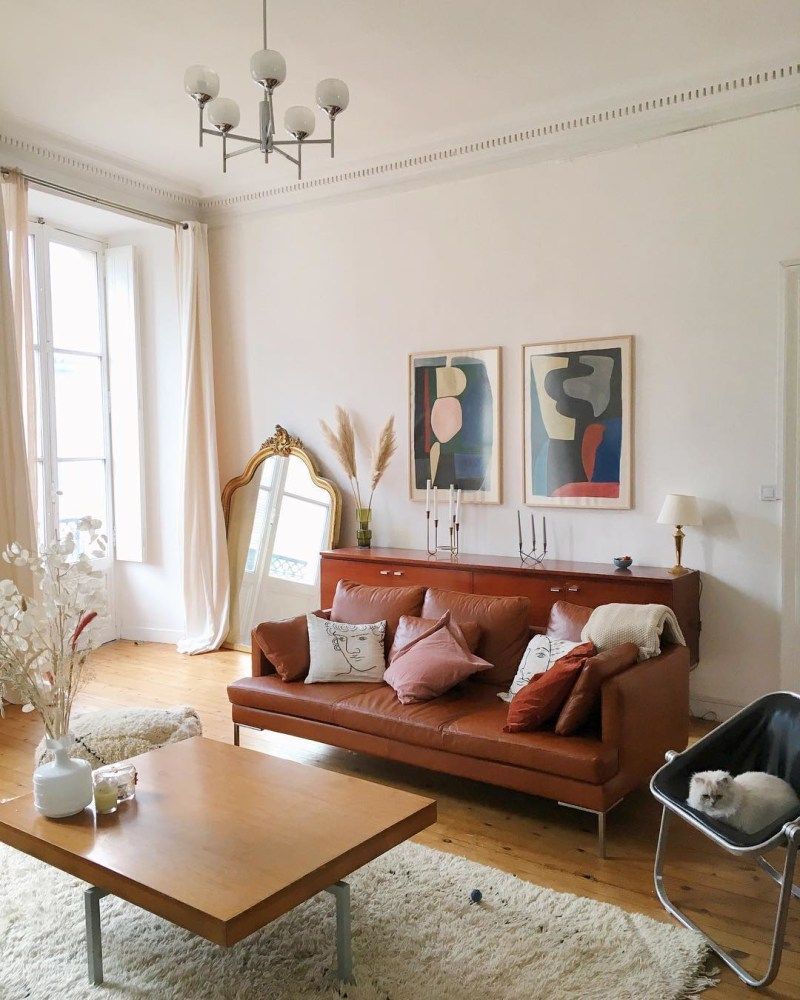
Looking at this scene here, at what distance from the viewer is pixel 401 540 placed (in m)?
5.70

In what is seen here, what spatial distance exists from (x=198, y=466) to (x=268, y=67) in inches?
141

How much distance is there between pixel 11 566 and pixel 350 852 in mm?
3294

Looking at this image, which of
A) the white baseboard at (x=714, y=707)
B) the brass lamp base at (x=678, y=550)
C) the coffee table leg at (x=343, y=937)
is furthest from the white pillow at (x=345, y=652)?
the white baseboard at (x=714, y=707)

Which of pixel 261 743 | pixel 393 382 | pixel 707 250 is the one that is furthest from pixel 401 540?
pixel 707 250

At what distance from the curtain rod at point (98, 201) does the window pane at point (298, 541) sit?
2170mm

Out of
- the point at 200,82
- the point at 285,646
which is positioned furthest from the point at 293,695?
the point at 200,82

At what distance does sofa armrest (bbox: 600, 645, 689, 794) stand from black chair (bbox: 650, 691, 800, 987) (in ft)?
1.11

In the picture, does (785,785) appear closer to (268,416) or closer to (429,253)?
(429,253)

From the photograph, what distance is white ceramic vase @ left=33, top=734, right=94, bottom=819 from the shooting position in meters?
2.58

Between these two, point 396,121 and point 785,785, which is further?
point 396,121

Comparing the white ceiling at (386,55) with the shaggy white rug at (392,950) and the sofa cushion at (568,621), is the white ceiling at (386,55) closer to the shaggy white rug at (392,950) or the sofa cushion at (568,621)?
the sofa cushion at (568,621)

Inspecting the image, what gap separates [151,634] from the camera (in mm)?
6719

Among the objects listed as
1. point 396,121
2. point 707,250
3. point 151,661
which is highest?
point 396,121

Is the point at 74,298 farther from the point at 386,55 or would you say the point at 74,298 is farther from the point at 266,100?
the point at 266,100
